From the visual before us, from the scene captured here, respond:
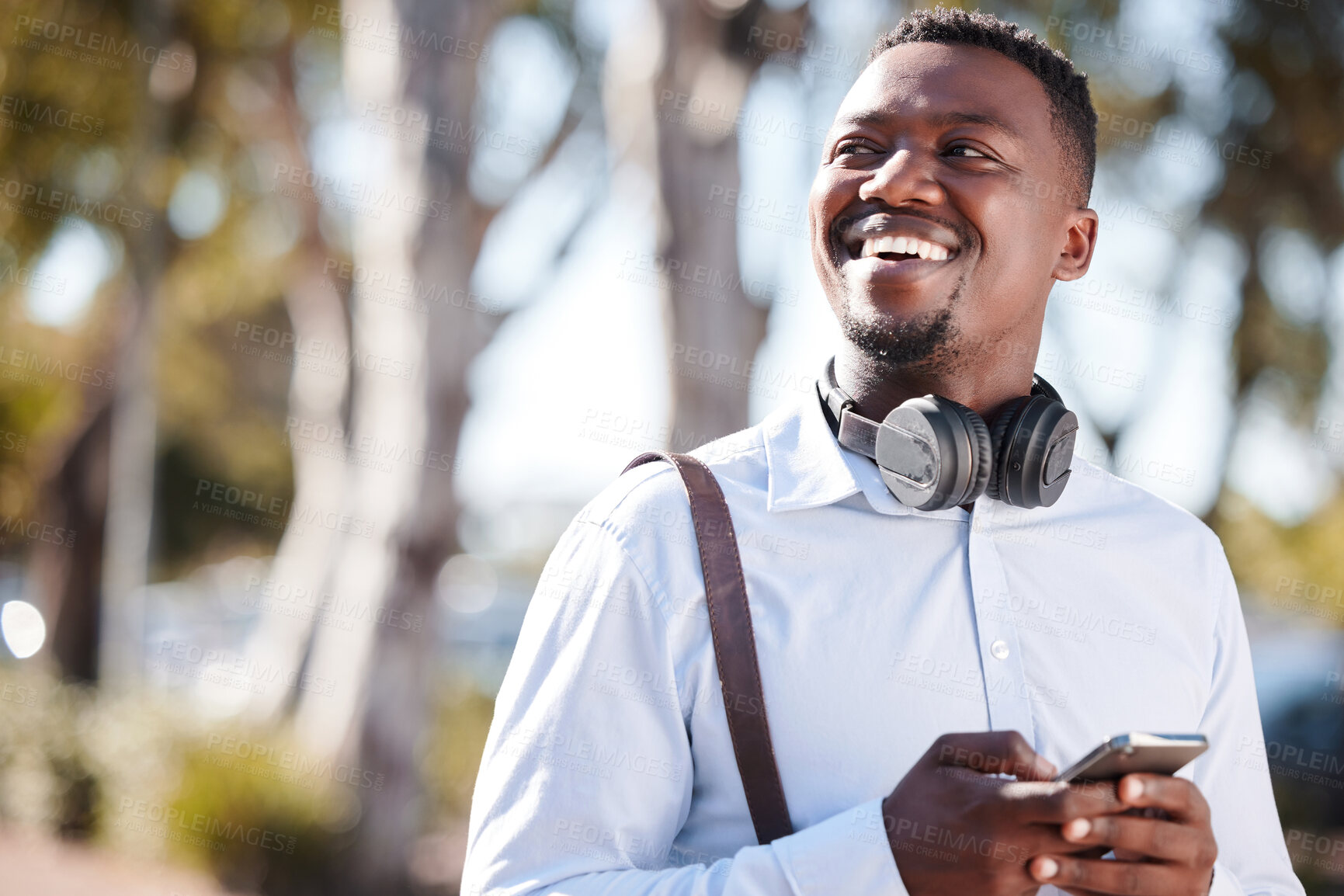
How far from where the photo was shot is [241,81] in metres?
13.4

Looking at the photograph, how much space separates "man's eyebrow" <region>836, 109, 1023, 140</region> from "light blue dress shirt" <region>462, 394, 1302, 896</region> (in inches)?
21.3

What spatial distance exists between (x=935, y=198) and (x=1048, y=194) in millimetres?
281

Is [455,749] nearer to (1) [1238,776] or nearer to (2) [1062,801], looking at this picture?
(1) [1238,776]

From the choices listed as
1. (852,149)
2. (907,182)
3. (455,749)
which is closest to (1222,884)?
(907,182)

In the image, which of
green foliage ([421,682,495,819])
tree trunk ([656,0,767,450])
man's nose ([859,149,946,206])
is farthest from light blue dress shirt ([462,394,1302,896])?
green foliage ([421,682,495,819])

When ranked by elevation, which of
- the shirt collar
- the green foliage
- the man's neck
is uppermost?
the man's neck

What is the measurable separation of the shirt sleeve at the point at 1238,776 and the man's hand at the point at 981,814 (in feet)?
2.08

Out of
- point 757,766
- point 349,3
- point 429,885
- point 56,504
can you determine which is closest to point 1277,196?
point 349,3

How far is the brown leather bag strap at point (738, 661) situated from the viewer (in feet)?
5.53

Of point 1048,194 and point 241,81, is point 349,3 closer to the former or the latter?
point 241,81

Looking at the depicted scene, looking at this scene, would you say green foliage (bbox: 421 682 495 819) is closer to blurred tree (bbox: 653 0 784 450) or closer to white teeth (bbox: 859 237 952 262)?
blurred tree (bbox: 653 0 784 450)

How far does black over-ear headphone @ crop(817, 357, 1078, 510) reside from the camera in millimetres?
1868

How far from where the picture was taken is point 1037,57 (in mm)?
2240

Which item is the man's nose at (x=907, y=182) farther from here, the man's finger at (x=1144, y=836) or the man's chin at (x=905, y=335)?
the man's finger at (x=1144, y=836)
